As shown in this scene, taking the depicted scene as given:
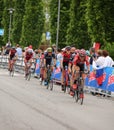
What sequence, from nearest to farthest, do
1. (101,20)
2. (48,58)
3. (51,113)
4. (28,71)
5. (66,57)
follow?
(51,113) → (66,57) → (48,58) → (28,71) → (101,20)

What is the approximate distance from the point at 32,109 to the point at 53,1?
3914 cm

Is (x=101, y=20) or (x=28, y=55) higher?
(x=101, y=20)

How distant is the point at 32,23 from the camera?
65.9 metres

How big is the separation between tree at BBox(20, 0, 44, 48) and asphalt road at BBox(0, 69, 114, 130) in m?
44.4

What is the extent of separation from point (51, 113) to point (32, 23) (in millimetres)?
51505

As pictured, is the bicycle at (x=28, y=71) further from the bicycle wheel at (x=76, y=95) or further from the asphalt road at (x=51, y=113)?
the bicycle wheel at (x=76, y=95)

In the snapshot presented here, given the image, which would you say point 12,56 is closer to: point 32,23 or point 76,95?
point 76,95

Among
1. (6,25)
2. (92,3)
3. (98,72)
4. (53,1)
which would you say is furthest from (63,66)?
(6,25)

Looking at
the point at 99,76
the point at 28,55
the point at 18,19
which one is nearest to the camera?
the point at 99,76

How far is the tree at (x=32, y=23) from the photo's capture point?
65.0 meters

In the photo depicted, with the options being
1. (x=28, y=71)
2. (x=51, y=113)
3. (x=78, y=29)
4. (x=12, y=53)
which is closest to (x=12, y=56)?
(x=12, y=53)

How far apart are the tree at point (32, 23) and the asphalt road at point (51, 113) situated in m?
Result: 44.4

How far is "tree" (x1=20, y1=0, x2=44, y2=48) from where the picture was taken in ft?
213

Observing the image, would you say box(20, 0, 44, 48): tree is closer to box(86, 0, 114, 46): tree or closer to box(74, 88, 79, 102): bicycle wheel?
box(86, 0, 114, 46): tree
